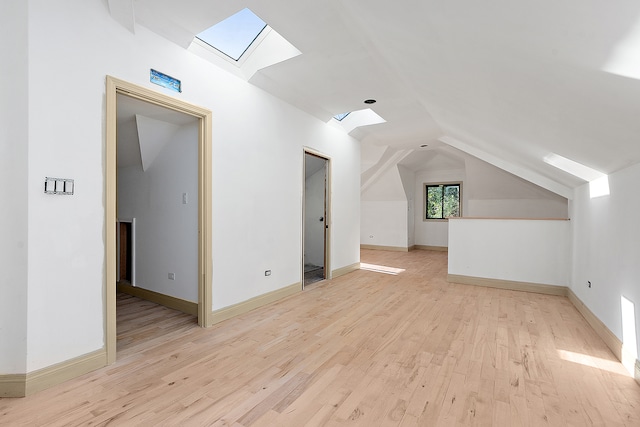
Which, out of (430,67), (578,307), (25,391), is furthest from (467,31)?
(578,307)

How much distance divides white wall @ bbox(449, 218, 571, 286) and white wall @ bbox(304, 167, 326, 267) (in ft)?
8.07

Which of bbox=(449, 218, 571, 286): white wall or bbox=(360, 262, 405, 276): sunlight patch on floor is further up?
bbox=(449, 218, 571, 286): white wall

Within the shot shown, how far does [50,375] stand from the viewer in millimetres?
1853

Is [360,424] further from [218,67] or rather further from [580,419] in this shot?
[218,67]

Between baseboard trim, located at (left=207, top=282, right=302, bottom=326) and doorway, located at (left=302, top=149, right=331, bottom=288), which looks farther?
doorway, located at (left=302, top=149, right=331, bottom=288)

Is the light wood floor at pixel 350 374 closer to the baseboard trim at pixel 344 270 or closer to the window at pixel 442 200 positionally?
the baseboard trim at pixel 344 270

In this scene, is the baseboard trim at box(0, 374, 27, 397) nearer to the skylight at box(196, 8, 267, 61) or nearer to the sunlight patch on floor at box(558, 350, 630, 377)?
the skylight at box(196, 8, 267, 61)

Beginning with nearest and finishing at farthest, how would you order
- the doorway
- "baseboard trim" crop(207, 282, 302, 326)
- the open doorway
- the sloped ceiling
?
the sloped ceiling
"baseboard trim" crop(207, 282, 302, 326)
the open doorway
the doorway

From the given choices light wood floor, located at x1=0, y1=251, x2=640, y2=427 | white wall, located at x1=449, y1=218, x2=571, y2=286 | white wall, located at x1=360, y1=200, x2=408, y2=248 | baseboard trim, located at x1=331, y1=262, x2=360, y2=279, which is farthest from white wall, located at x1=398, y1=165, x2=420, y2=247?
light wood floor, located at x1=0, y1=251, x2=640, y2=427

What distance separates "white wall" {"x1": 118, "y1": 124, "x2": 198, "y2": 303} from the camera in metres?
3.15

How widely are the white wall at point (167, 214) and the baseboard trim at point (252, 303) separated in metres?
0.38

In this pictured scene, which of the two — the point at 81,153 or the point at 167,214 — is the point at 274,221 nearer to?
the point at 167,214

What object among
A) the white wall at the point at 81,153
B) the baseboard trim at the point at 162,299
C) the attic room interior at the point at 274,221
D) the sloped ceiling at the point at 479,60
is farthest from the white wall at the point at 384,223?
the baseboard trim at the point at 162,299

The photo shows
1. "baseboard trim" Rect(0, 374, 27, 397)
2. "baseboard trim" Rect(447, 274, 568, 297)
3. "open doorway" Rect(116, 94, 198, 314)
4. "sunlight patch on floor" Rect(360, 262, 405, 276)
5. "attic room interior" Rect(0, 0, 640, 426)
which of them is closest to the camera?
"attic room interior" Rect(0, 0, 640, 426)
